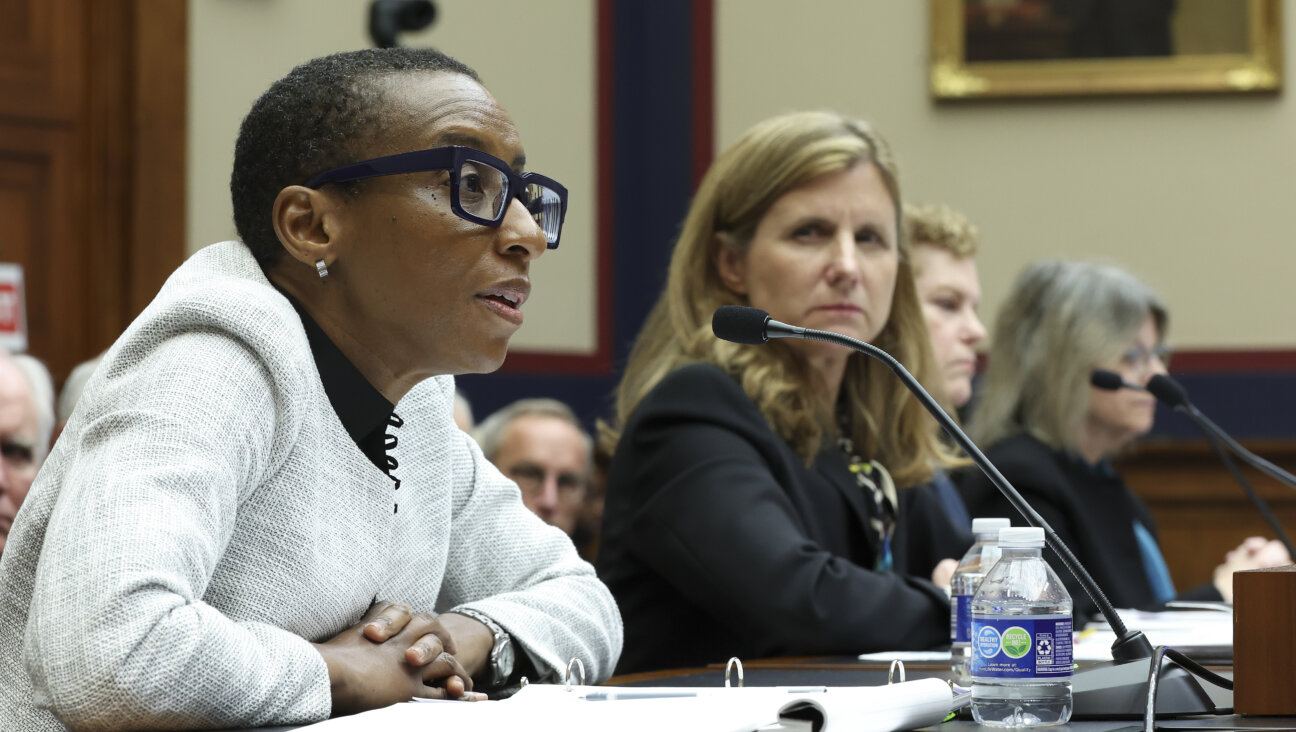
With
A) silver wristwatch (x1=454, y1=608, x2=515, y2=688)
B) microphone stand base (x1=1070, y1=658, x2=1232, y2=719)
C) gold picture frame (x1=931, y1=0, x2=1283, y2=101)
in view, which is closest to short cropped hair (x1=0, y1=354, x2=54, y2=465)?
silver wristwatch (x1=454, y1=608, x2=515, y2=688)

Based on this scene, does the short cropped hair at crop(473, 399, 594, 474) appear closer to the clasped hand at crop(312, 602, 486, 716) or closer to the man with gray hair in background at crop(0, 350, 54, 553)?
the man with gray hair in background at crop(0, 350, 54, 553)

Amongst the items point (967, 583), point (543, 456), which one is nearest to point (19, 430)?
point (543, 456)

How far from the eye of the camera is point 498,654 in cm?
165

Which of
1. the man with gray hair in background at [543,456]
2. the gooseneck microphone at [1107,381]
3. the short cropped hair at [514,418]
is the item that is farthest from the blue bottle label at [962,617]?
the short cropped hair at [514,418]

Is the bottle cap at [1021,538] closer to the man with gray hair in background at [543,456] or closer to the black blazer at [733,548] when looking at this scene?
the black blazer at [733,548]

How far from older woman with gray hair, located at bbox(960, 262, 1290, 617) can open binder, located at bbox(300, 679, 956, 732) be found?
2334 millimetres

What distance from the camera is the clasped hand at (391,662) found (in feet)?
4.51

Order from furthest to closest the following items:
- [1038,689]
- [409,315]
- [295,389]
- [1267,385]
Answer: [1267,385]
[409,315]
[295,389]
[1038,689]

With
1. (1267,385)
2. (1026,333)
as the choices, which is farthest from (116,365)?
(1267,385)

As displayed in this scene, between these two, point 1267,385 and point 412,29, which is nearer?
point 412,29

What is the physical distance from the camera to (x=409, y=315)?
1584 millimetres

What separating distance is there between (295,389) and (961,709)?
64cm

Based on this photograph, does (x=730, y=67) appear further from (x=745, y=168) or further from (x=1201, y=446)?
(x=745, y=168)

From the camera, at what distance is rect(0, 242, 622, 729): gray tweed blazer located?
122 centimetres
